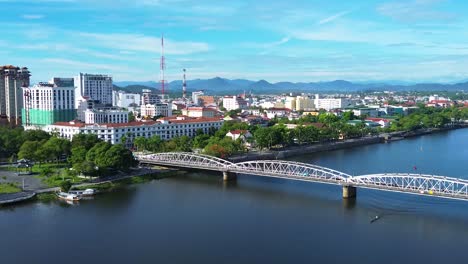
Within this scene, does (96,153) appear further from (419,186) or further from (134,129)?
(419,186)

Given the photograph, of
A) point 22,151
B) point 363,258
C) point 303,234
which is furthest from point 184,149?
point 363,258

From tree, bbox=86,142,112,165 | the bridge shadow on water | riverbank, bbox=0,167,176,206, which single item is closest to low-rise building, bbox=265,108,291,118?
riverbank, bbox=0,167,176,206

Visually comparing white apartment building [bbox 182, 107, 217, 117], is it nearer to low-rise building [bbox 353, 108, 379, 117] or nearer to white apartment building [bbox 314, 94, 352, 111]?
low-rise building [bbox 353, 108, 379, 117]

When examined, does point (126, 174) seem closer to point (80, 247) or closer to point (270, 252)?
point (80, 247)

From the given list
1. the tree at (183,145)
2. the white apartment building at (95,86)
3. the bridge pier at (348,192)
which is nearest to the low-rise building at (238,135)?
the tree at (183,145)

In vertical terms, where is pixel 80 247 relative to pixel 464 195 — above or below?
below

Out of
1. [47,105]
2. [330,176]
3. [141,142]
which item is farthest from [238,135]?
[47,105]

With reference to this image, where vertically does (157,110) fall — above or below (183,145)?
above
